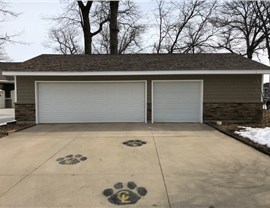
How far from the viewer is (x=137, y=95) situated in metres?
12.7

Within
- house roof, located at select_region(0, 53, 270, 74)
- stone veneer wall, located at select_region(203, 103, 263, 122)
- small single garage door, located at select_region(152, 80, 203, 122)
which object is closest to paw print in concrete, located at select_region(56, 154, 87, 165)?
house roof, located at select_region(0, 53, 270, 74)

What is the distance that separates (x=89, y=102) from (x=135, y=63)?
293 centimetres

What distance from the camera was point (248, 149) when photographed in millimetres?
6949

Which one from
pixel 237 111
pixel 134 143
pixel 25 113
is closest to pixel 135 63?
pixel 237 111

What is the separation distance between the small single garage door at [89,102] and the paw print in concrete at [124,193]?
8.44 metres

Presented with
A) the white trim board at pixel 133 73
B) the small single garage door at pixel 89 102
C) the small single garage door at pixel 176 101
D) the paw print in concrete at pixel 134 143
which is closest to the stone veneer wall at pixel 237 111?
the small single garage door at pixel 176 101

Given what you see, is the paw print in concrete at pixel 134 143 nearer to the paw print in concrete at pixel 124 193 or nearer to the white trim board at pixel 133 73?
the paw print in concrete at pixel 124 193

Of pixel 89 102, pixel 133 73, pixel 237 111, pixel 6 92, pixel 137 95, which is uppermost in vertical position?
pixel 133 73

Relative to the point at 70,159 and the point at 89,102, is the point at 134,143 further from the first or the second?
the point at 89,102

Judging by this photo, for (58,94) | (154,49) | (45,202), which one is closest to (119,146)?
(45,202)

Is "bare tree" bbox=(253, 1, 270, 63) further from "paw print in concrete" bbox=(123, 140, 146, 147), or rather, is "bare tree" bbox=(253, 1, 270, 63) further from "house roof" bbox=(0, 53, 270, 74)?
"paw print in concrete" bbox=(123, 140, 146, 147)

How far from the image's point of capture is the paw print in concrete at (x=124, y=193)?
12.4ft

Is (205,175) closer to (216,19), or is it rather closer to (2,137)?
(2,137)

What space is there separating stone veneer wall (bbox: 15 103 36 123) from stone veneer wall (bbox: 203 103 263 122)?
812 centimetres
